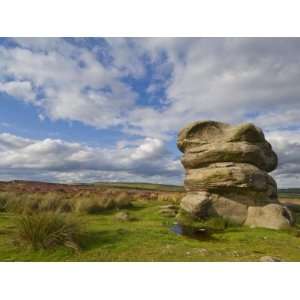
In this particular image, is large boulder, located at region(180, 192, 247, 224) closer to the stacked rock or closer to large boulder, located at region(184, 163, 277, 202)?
the stacked rock

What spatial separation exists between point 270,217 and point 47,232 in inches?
401

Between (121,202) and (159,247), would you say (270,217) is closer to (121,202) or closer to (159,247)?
(159,247)

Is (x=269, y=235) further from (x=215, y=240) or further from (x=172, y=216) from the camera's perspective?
(x=172, y=216)

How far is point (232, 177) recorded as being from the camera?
48.4 ft

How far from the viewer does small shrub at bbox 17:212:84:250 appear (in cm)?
810

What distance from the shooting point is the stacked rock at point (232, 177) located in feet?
47.7

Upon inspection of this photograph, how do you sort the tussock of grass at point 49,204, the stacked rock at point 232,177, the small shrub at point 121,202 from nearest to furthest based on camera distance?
1. the stacked rock at point 232,177
2. the tussock of grass at point 49,204
3. the small shrub at point 121,202

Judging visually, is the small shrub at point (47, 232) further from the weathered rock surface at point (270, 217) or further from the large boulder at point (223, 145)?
the large boulder at point (223, 145)

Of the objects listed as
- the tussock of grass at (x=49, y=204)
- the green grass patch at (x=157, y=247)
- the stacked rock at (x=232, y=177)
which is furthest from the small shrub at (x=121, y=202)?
the green grass patch at (x=157, y=247)

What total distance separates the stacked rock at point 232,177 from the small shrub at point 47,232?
8.08 meters

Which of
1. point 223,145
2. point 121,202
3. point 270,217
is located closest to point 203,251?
point 270,217

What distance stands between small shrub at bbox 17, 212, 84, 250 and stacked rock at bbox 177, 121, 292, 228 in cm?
808

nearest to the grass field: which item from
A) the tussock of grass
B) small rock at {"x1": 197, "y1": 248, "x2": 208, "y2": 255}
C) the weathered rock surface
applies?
small rock at {"x1": 197, "y1": 248, "x2": 208, "y2": 255}

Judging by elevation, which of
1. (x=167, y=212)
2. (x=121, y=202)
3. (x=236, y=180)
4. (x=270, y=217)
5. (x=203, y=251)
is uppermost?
(x=236, y=180)
